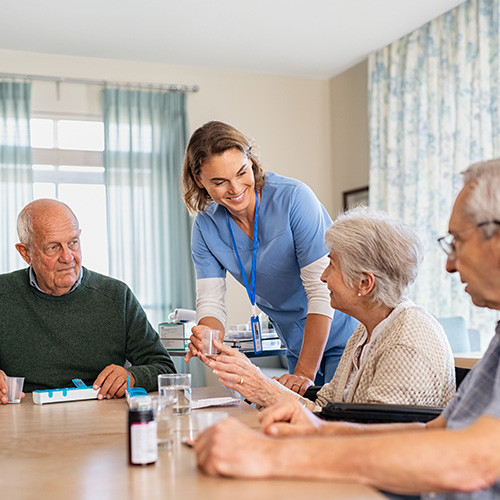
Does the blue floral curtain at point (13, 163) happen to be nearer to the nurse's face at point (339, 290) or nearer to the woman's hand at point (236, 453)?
the nurse's face at point (339, 290)

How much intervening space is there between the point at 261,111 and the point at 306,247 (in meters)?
3.97

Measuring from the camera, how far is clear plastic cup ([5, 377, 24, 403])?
210cm

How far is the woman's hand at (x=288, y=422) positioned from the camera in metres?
1.38

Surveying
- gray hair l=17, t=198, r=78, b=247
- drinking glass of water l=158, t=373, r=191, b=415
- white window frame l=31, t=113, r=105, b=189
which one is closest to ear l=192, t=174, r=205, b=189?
gray hair l=17, t=198, r=78, b=247

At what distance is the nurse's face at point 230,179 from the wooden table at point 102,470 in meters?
0.85

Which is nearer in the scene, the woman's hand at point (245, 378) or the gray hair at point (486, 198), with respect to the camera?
the gray hair at point (486, 198)

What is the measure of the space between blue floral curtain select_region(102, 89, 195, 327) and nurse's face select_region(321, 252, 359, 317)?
3815 mm

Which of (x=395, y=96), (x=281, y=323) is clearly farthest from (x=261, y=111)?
(x=281, y=323)

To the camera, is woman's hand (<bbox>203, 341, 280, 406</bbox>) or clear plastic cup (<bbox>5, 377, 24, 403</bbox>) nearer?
woman's hand (<bbox>203, 341, 280, 406</bbox>)

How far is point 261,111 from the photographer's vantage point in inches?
246

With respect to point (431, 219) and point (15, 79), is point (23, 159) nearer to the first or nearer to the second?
point (15, 79)

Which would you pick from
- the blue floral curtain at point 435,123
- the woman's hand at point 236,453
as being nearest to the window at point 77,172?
the blue floral curtain at point 435,123

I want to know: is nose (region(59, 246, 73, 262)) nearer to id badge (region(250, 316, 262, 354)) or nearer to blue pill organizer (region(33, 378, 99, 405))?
blue pill organizer (region(33, 378, 99, 405))

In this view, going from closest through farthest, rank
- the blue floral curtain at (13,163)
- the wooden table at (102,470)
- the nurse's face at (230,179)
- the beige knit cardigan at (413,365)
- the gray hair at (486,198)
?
the wooden table at (102,470)
the gray hair at (486,198)
the beige knit cardigan at (413,365)
the nurse's face at (230,179)
the blue floral curtain at (13,163)
